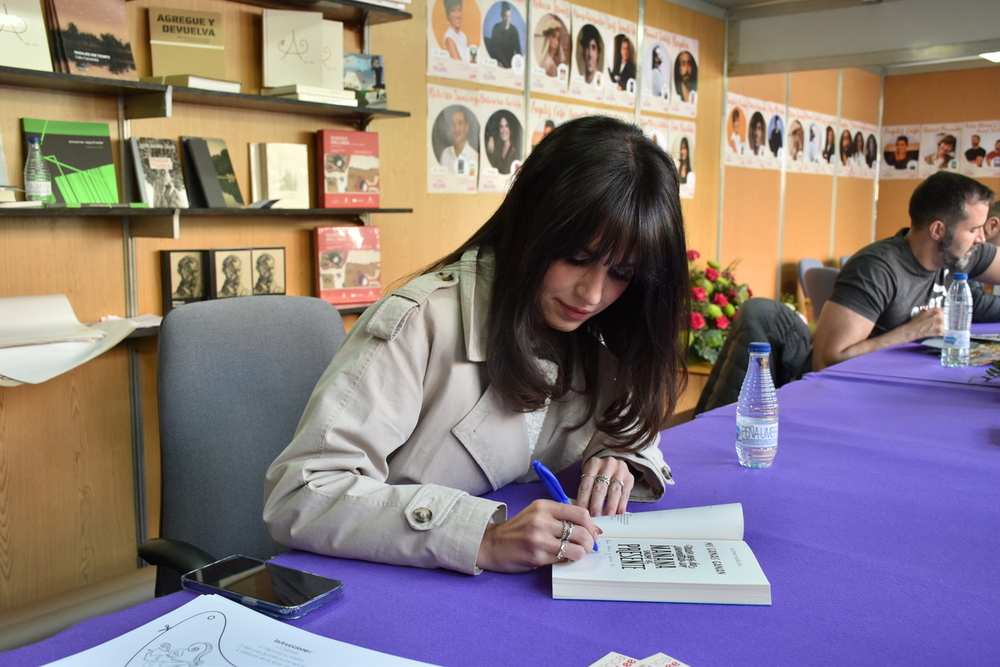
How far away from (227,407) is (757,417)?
1038mm

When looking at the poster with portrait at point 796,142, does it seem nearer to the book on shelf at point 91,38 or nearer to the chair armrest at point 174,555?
the book on shelf at point 91,38

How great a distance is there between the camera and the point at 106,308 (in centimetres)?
280

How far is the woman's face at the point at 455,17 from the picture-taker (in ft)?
12.8

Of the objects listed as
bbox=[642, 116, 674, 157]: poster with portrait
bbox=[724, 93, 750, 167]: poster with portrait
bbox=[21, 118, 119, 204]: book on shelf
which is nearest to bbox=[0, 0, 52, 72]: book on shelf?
bbox=[21, 118, 119, 204]: book on shelf

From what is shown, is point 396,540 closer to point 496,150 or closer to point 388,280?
point 388,280

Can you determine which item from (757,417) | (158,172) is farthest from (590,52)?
(757,417)

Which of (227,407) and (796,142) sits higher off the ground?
(796,142)

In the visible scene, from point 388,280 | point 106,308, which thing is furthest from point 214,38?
point 388,280

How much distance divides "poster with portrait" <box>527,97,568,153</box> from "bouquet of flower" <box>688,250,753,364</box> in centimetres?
102

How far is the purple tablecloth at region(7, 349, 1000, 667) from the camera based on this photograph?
89cm

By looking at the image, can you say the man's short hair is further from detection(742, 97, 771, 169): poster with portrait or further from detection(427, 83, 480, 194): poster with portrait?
detection(742, 97, 771, 169): poster with portrait

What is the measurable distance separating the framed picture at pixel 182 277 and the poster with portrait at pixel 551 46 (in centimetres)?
213

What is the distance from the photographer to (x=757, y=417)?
1620mm

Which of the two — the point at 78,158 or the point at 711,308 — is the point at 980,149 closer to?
the point at 711,308
